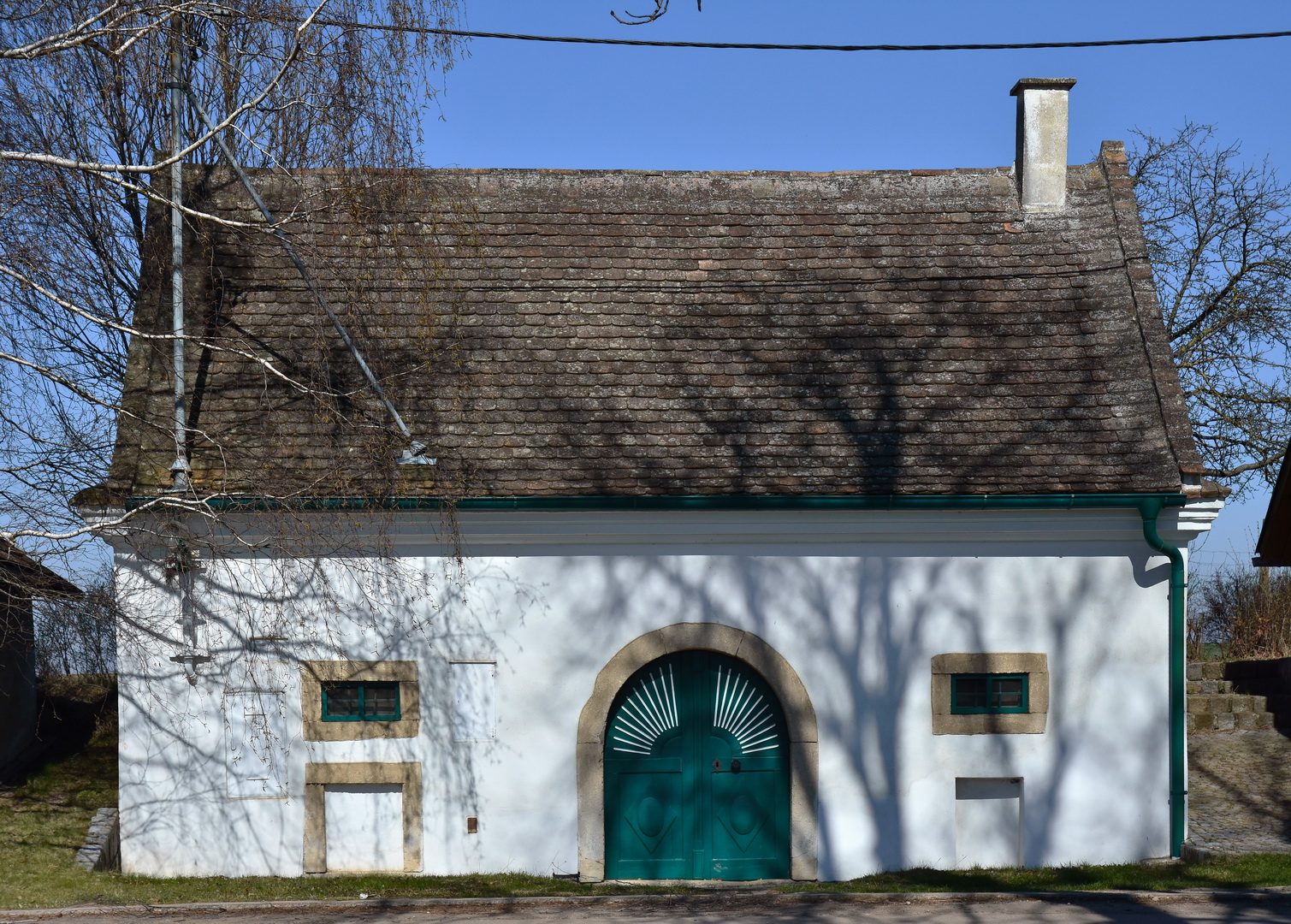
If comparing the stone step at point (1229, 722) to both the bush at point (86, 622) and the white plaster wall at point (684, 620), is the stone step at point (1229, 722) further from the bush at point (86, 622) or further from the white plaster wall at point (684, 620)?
the bush at point (86, 622)

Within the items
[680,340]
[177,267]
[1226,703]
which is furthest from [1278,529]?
[177,267]

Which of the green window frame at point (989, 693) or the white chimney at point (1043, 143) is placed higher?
the white chimney at point (1043, 143)

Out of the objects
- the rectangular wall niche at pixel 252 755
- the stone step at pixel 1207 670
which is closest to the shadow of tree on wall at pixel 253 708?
the rectangular wall niche at pixel 252 755

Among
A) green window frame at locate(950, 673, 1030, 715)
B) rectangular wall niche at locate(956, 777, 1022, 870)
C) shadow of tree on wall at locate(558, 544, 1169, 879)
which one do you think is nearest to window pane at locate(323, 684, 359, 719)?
shadow of tree on wall at locate(558, 544, 1169, 879)

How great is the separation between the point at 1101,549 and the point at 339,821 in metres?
6.85

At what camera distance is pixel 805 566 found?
10773 millimetres

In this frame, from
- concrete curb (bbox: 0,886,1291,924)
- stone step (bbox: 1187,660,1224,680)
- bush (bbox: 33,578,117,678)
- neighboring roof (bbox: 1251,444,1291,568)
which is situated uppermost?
neighboring roof (bbox: 1251,444,1291,568)

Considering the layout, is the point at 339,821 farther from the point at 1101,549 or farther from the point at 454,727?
the point at 1101,549

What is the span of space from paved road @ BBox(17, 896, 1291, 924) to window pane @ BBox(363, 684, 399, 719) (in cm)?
175

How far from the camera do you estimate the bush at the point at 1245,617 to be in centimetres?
1616

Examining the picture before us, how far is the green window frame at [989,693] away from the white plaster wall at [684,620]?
0.80 ft

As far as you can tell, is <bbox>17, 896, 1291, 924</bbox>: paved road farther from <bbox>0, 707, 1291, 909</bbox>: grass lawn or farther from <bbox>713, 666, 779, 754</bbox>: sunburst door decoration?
<bbox>713, 666, 779, 754</bbox>: sunburst door decoration

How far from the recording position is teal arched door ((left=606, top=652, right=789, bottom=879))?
1070 cm

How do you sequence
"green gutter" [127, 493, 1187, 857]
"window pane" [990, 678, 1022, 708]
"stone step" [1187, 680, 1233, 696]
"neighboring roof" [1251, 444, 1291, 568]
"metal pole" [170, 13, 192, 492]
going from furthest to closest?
"stone step" [1187, 680, 1233, 696] < "neighboring roof" [1251, 444, 1291, 568] < "window pane" [990, 678, 1022, 708] < "green gutter" [127, 493, 1187, 857] < "metal pole" [170, 13, 192, 492]
